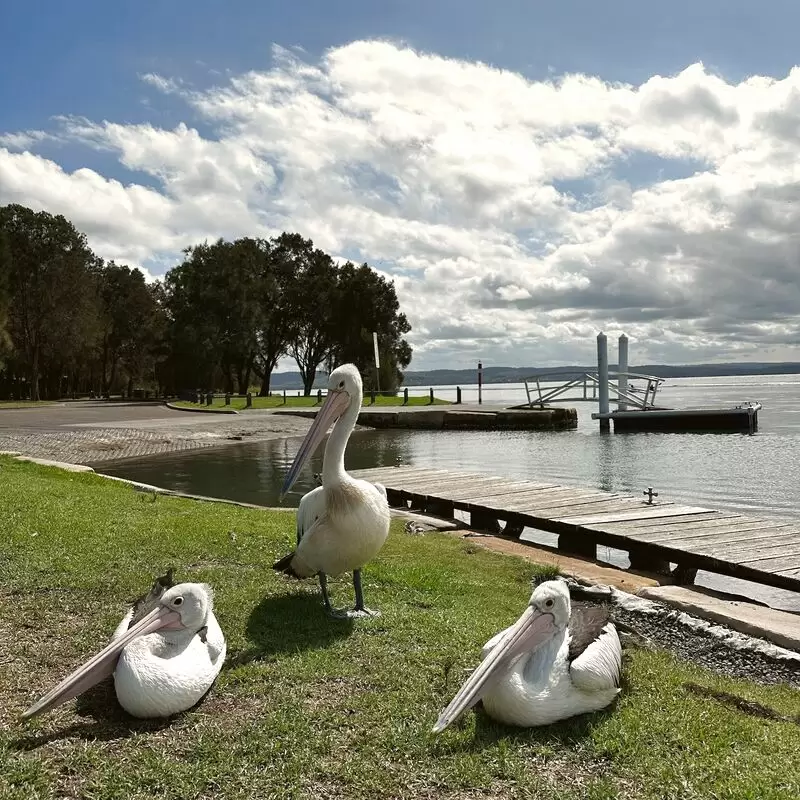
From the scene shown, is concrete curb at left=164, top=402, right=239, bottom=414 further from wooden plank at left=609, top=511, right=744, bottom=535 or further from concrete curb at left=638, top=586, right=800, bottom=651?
concrete curb at left=638, top=586, right=800, bottom=651

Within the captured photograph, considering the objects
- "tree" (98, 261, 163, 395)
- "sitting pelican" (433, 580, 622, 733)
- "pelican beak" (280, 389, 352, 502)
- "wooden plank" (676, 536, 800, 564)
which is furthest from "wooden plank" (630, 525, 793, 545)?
"tree" (98, 261, 163, 395)

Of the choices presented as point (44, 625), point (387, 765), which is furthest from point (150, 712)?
point (44, 625)

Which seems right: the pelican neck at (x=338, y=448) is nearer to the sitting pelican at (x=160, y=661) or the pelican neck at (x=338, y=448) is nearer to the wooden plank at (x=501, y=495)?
the sitting pelican at (x=160, y=661)

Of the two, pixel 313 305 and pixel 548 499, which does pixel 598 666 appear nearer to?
pixel 548 499

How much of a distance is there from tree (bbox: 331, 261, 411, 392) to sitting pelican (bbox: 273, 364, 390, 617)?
5479 cm

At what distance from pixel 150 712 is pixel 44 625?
1938 millimetres

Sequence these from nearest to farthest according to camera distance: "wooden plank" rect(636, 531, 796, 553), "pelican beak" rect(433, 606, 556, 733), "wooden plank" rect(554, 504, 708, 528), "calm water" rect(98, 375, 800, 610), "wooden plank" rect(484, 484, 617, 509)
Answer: "pelican beak" rect(433, 606, 556, 733) < "wooden plank" rect(636, 531, 796, 553) < "wooden plank" rect(554, 504, 708, 528) < "wooden plank" rect(484, 484, 617, 509) < "calm water" rect(98, 375, 800, 610)

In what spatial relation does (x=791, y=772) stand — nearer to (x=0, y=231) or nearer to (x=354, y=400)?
(x=354, y=400)

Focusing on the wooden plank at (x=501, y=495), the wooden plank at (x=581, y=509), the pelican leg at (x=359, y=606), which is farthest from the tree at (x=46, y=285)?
the pelican leg at (x=359, y=606)

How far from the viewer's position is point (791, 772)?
3.54 metres

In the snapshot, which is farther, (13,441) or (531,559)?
(13,441)

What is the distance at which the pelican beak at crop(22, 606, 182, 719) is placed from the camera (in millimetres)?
3619

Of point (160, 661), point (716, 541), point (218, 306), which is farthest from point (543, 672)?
point (218, 306)

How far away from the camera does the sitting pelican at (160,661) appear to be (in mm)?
3801
